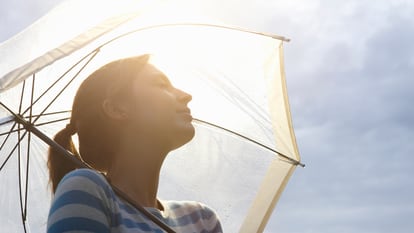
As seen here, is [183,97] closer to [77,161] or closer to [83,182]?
[77,161]

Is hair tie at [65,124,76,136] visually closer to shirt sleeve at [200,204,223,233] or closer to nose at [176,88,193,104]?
nose at [176,88,193,104]

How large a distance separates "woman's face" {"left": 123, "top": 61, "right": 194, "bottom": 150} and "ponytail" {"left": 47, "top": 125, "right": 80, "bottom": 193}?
46 centimetres

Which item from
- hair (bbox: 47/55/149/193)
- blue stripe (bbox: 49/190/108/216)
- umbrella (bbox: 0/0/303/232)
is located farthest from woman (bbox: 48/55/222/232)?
umbrella (bbox: 0/0/303/232)

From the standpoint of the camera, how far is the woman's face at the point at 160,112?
132 inches

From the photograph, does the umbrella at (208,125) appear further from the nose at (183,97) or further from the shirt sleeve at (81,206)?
the shirt sleeve at (81,206)

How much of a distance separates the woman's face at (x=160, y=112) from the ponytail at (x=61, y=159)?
18.0 inches

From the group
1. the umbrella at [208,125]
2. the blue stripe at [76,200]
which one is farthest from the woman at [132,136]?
the umbrella at [208,125]

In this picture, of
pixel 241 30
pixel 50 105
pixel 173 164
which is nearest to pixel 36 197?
pixel 50 105

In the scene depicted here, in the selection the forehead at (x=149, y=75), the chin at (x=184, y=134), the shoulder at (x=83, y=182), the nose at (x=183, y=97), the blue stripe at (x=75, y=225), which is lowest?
the blue stripe at (x=75, y=225)

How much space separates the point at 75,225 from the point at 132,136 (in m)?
0.72

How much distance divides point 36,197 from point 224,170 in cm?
128

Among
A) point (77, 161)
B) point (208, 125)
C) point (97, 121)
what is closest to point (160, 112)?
point (97, 121)

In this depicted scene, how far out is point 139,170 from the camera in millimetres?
3369

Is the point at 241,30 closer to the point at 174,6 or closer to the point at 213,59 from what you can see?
the point at 213,59
